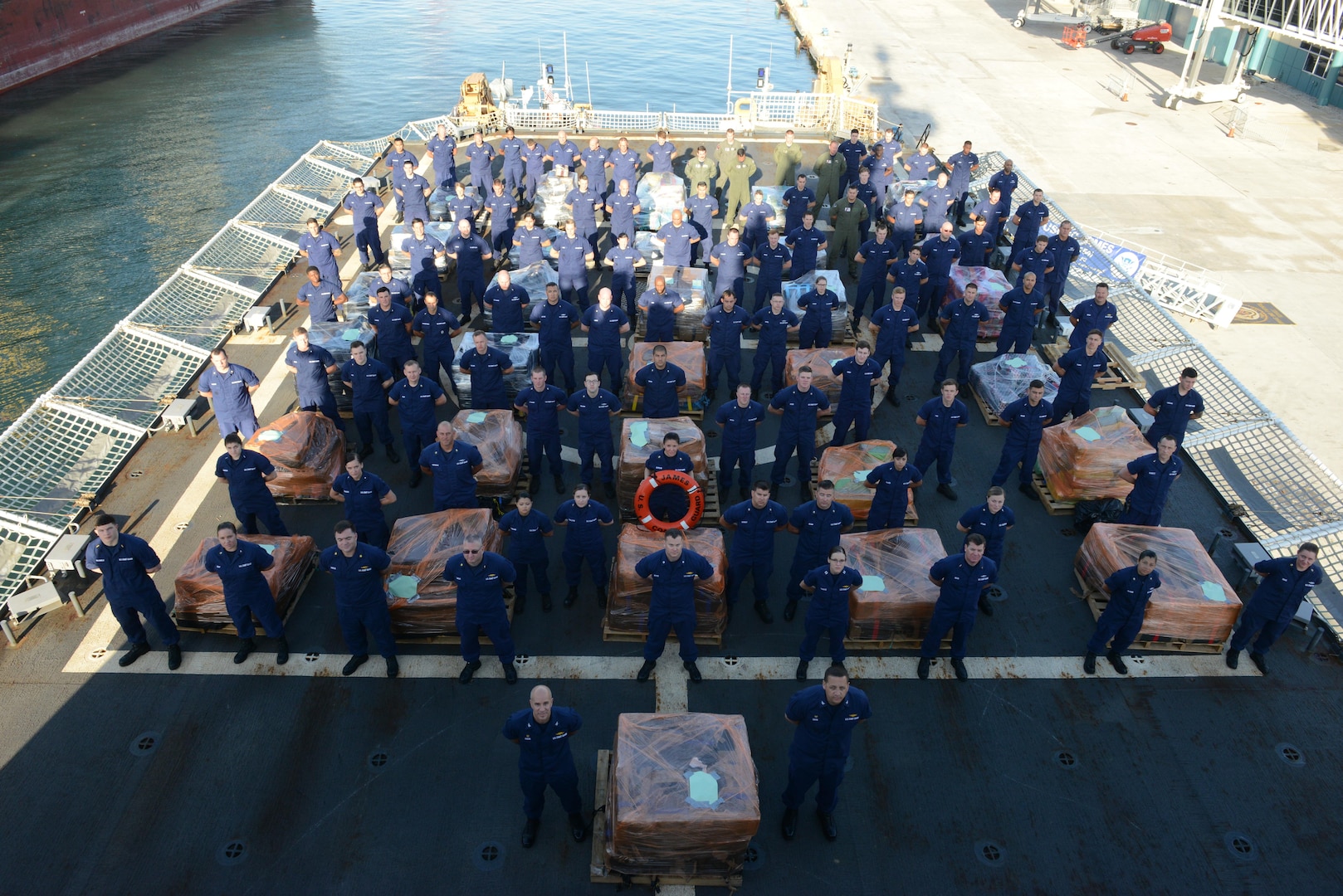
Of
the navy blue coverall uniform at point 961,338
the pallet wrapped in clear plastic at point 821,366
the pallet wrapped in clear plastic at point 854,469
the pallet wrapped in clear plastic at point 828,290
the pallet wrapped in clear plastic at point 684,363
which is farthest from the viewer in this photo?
the pallet wrapped in clear plastic at point 828,290

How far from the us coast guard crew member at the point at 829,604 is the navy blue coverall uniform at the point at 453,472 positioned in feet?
12.3

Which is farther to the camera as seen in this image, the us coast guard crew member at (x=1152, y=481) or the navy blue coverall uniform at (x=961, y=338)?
the navy blue coverall uniform at (x=961, y=338)

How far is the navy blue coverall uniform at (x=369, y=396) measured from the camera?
10039 mm

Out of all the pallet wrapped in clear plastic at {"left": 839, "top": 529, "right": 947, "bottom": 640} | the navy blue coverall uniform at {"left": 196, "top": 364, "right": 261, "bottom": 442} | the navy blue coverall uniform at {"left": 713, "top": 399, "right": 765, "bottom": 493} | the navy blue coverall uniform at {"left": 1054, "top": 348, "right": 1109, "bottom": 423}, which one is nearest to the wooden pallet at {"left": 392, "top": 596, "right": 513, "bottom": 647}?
the navy blue coverall uniform at {"left": 713, "top": 399, "right": 765, "bottom": 493}

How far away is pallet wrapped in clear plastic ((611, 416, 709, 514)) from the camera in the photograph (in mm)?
9516

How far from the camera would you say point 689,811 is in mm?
5762

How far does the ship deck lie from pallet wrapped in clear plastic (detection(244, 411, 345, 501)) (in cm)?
142

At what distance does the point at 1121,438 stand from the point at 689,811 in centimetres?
716

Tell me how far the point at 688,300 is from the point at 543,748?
8.13 metres

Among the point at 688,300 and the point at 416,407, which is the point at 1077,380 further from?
the point at 416,407

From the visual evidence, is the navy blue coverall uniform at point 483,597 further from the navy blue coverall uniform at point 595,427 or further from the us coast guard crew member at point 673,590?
Answer: the navy blue coverall uniform at point 595,427

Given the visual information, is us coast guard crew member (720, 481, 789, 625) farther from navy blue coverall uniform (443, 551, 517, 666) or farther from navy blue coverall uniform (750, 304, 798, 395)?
navy blue coverall uniform (750, 304, 798, 395)

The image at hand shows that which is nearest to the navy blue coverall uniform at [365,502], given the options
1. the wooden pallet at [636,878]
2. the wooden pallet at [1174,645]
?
the wooden pallet at [636,878]

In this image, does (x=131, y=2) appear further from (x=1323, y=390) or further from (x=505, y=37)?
(x=1323, y=390)
